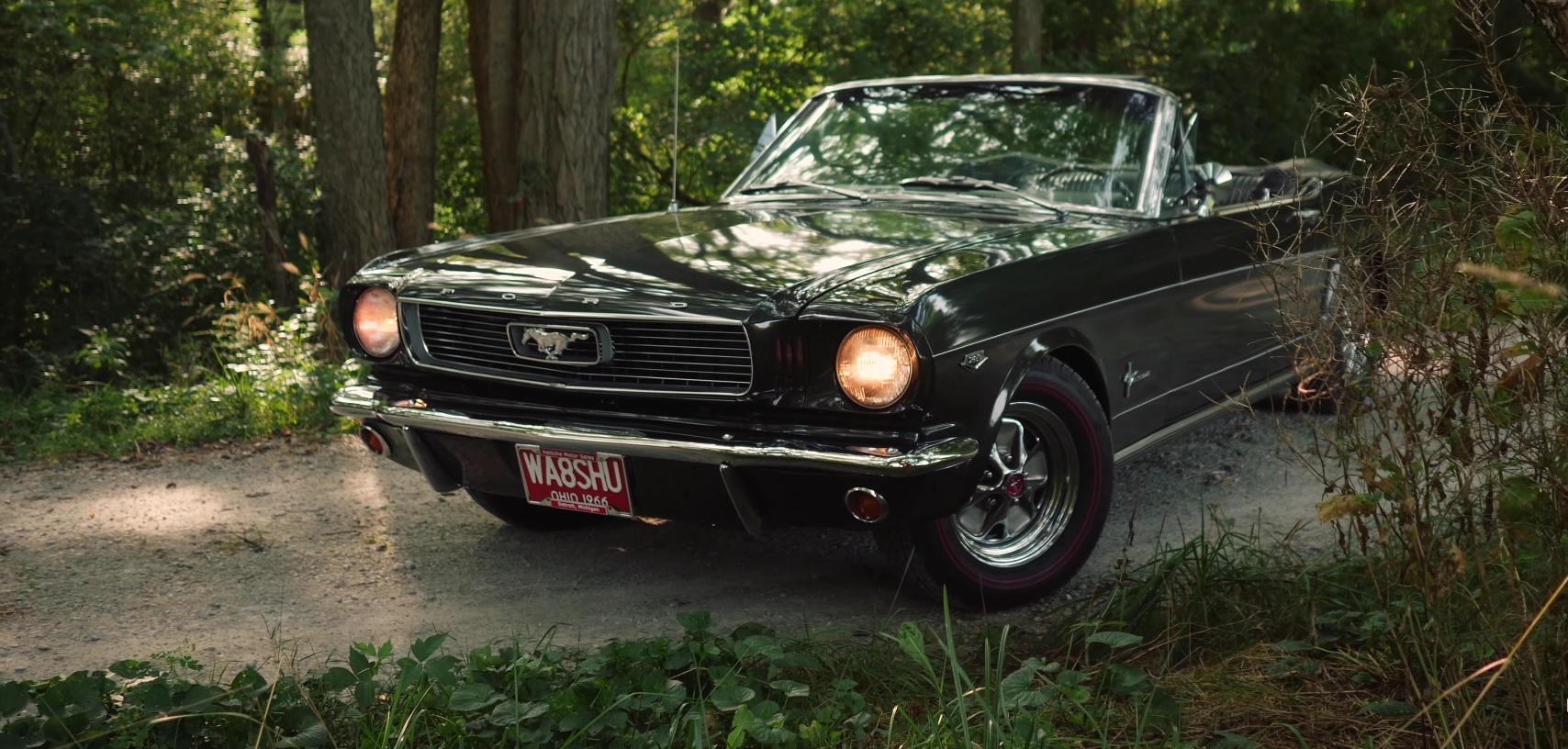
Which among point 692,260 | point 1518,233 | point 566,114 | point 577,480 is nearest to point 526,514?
point 577,480

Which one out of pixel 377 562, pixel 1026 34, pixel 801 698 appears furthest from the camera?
pixel 1026 34

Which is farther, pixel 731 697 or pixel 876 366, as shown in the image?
pixel 876 366

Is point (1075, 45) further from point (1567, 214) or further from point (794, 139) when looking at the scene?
point (1567, 214)

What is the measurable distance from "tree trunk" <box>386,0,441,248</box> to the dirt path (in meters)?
5.02

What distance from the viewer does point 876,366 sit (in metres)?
3.39

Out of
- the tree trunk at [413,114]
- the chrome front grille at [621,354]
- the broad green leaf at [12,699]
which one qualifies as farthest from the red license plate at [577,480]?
the tree trunk at [413,114]

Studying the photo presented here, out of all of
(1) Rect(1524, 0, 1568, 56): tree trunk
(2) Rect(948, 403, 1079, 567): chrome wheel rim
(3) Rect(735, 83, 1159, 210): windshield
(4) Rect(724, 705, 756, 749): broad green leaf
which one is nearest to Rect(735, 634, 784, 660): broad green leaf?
(4) Rect(724, 705, 756, 749): broad green leaf

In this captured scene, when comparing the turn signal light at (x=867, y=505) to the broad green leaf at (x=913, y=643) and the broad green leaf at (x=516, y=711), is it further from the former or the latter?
the broad green leaf at (x=516, y=711)

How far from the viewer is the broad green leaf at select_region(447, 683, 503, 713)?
2.78m

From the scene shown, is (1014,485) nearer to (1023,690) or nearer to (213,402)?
(1023,690)

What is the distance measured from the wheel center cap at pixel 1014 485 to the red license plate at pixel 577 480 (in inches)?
39.8

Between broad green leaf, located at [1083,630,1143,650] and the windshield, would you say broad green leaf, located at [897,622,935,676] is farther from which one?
the windshield

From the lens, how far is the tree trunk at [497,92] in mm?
9211

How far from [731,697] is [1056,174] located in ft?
8.30
